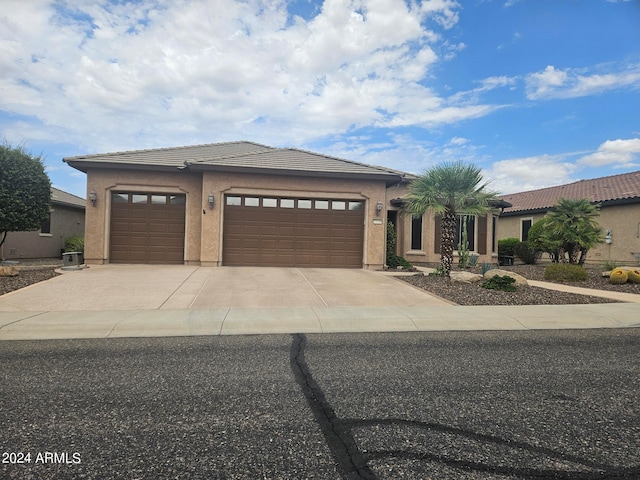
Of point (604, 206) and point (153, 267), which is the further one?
point (604, 206)

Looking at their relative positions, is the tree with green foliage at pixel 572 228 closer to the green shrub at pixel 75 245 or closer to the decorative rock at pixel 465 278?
the decorative rock at pixel 465 278

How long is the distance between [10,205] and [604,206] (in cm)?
2599

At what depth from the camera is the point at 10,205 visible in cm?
1321

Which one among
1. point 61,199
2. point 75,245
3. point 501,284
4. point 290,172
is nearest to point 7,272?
point 75,245

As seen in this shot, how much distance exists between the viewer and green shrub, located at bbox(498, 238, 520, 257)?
23.3 meters

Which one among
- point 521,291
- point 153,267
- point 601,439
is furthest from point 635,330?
point 153,267

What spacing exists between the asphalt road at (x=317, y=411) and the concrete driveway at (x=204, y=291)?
2988 mm

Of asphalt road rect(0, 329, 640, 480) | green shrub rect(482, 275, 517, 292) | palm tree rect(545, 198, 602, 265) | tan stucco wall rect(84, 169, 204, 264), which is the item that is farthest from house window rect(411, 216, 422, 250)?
asphalt road rect(0, 329, 640, 480)

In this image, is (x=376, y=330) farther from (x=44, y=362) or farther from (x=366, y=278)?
(x=366, y=278)

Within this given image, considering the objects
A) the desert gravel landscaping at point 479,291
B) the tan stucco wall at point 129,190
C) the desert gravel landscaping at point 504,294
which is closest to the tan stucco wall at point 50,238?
the tan stucco wall at point 129,190

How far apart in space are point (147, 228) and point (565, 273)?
1576 centimetres

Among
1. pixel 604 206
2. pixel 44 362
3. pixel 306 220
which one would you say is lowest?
pixel 44 362

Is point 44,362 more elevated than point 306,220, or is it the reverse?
point 306,220

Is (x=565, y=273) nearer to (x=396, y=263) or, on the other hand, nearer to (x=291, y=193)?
(x=396, y=263)
